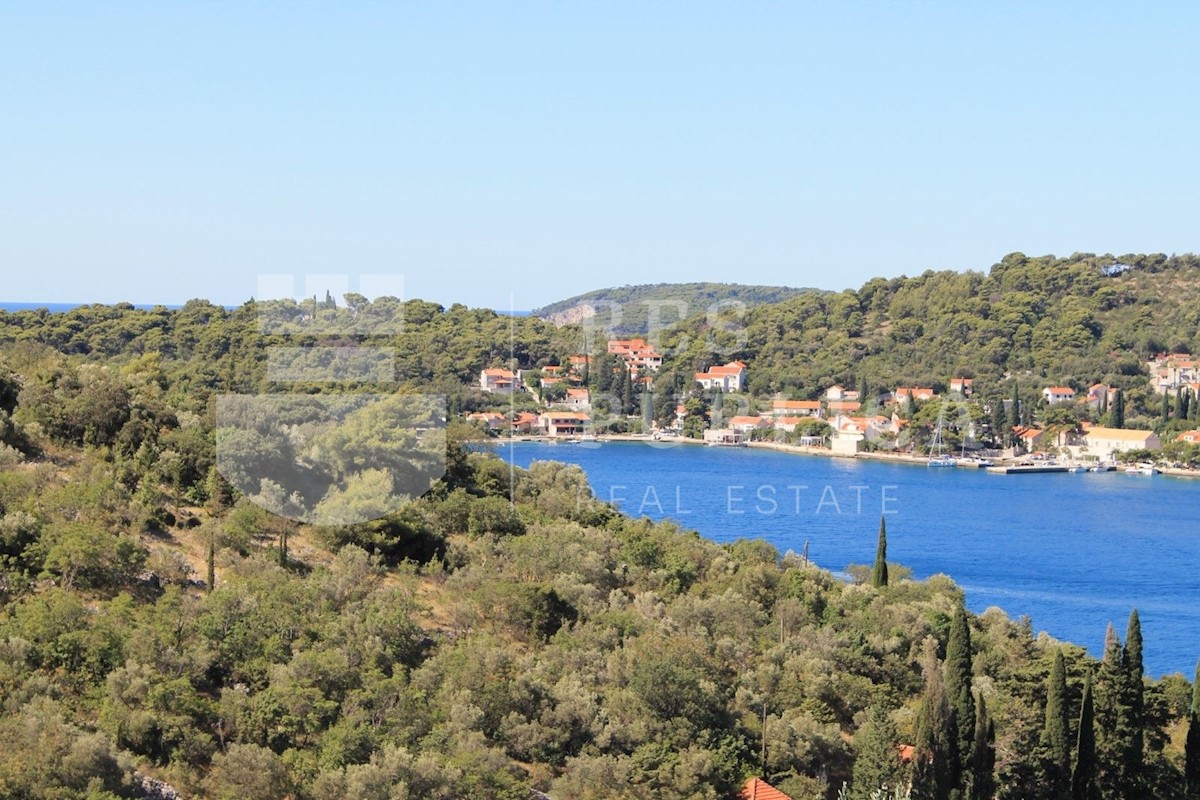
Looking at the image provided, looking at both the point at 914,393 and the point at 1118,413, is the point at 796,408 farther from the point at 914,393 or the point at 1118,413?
the point at 1118,413

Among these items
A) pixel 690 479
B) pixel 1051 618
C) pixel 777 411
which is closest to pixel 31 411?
pixel 1051 618

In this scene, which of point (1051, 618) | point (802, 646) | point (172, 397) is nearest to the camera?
point (802, 646)

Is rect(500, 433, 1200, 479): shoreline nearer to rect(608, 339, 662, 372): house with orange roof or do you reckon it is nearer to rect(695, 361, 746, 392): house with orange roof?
rect(695, 361, 746, 392): house with orange roof

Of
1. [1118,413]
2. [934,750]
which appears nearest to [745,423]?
[1118,413]

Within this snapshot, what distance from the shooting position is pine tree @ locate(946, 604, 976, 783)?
11.3m

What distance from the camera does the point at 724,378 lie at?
59031 millimetres

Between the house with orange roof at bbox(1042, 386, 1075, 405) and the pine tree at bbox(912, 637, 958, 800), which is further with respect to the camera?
the house with orange roof at bbox(1042, 386, 1075, 405)

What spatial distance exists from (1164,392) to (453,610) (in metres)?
50.7

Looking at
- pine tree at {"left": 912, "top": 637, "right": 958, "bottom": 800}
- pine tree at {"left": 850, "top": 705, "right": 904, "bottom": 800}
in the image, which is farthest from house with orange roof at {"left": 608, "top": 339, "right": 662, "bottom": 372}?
pine tree at {"left": 850, "top": 705, "right": 904, "bottom": 800}

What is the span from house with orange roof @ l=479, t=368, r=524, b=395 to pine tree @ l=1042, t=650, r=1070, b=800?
39462 mm

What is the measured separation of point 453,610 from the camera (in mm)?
11938

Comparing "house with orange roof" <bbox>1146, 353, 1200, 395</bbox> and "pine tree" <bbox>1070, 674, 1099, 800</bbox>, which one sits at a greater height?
"house with orange roof" <bbox>1146, 353, 1200, 395</bbox>

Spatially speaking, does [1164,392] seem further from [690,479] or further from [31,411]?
[31,411]

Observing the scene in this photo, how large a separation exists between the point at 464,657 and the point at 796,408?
46409mm
